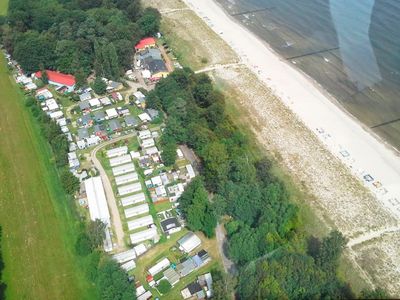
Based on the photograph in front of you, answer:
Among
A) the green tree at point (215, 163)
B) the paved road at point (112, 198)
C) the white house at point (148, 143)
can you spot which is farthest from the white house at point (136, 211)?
the white house at point (148, 143)

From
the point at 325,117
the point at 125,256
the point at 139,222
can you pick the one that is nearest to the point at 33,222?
the point at 139,222

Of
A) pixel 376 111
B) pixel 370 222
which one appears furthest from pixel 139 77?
pixel 370 222

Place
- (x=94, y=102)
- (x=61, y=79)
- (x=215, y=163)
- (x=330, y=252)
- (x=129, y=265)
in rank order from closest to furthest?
(x=330, y=252), (x=129, y=265), (x=215, y=163), (x=94, y=102), (x=61, y=79)

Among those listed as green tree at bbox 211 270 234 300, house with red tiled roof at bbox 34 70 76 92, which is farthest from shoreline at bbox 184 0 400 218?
house with red tiled roof at bbox 34 70 76 92

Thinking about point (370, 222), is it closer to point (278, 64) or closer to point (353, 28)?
point (278, 64)

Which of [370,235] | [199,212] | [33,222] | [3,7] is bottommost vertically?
[33,222]

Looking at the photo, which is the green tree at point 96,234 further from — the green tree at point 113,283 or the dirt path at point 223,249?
the dirt path at point 223,249

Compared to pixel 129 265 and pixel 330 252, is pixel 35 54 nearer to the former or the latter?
pixel 129 265
